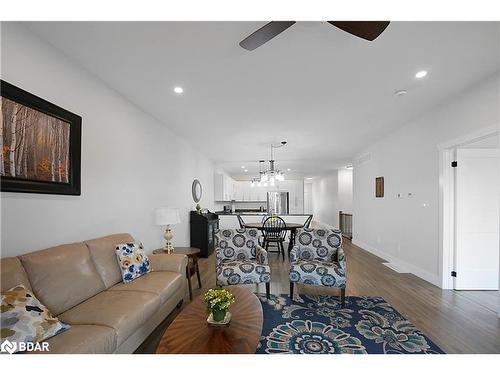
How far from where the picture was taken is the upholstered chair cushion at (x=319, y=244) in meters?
3.17

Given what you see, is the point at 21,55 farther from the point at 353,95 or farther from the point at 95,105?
the point at 353,95

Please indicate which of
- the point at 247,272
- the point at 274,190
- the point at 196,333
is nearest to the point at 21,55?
the point at 196,333

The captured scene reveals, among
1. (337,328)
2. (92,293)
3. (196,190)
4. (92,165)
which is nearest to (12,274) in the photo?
(92,293)

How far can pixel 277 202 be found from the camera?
1125cm

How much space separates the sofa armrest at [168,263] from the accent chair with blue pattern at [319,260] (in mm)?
1349

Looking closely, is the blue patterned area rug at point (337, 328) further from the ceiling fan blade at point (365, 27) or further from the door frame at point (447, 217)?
the ceiling fan blade at point (365, 27)

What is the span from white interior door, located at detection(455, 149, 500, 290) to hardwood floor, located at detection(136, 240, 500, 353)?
1.27ft

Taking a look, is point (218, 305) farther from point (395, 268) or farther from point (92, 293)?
point (395, 268)

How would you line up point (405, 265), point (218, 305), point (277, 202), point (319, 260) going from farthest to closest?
point (277, 202) < point (405, 265) < point (319, 260) < point (218, 305)

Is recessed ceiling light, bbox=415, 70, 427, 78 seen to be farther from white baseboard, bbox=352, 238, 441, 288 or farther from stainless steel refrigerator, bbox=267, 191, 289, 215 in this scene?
stainless steel refrigerator, bbox=267, 191, 289, 215

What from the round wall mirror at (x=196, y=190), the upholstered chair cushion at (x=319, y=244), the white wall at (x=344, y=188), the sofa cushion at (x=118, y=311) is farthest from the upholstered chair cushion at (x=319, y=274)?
the white wall at (x=344, y=188)

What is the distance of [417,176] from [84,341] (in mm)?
4681

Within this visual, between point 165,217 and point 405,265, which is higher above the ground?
point 165,217
